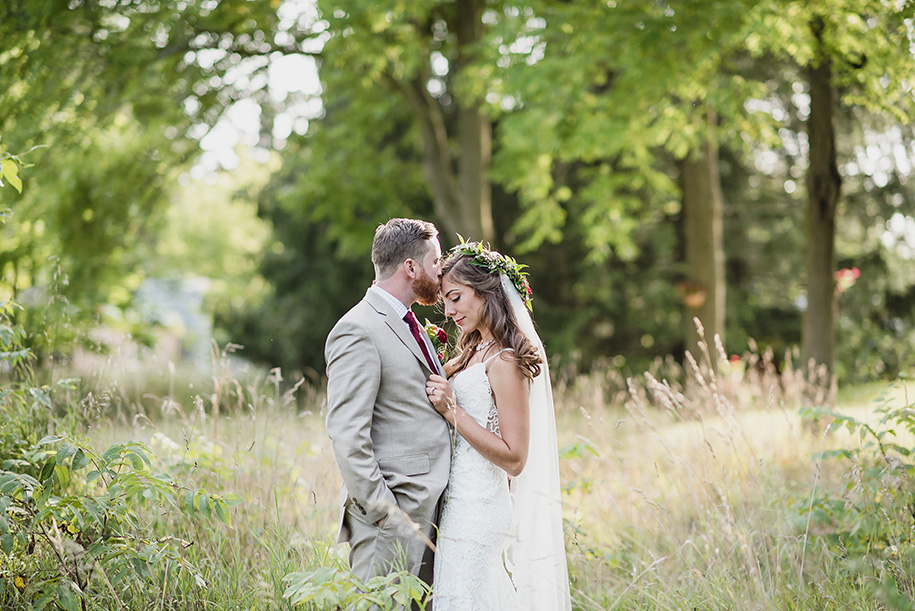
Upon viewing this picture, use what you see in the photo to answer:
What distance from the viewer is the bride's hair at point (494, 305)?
3.70 metres

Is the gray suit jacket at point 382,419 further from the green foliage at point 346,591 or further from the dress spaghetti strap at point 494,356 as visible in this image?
the green foliage at point 346,591

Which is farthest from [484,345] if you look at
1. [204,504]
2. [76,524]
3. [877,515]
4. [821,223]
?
[821,223]

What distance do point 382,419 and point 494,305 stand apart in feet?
2.96

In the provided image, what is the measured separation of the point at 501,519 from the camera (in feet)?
11.8

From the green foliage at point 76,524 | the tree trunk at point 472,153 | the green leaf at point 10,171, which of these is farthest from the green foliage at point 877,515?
the tree trunk at point 472,153

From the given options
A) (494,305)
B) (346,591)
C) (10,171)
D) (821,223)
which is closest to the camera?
(346,591)

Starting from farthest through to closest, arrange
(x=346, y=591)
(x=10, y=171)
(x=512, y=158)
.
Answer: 1. (x=512, y=158)
2. (x=10, y=171)
3. (x=346, y=591)

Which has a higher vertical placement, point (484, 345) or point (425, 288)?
point (425, 288)

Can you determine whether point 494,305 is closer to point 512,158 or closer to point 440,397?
point 440,397

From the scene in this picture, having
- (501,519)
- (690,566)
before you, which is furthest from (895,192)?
(501,519)

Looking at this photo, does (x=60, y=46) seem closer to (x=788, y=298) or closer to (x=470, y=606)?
(x=470, y=606)

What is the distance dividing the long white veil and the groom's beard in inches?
15.3

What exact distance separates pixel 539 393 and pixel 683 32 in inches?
187

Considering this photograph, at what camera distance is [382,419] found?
3359 millimetres
